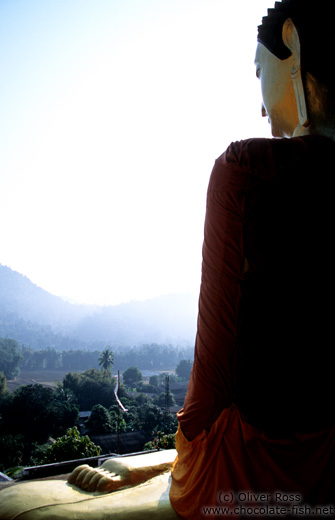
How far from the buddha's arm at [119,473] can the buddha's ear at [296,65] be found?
1.92 metres

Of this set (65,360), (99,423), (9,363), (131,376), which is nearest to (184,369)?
(131,376)

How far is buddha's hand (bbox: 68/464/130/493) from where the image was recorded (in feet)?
5.72

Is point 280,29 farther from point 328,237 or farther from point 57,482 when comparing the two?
point 57,482

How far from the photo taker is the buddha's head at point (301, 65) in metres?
1.63

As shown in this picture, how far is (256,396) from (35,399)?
3081cm

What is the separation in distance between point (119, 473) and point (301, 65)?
7.15 ft

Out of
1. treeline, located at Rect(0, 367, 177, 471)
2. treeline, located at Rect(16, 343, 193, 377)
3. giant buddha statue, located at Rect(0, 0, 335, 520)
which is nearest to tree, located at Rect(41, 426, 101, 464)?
treeline, located at Rect(0, 367, 177, 471)

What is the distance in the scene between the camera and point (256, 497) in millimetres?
1194

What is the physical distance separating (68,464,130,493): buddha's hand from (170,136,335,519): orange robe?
1.66 feet

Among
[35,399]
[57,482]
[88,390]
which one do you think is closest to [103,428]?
[35,399]

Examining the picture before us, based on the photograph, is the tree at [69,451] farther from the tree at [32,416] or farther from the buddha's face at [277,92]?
the buddha's face at [277,92]

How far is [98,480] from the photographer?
1.79 metres

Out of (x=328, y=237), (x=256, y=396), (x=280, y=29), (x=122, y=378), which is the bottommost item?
(x=122, y=378)

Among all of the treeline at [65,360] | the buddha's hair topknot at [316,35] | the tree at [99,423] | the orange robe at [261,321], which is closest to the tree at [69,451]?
the orange robe at [261,321]
